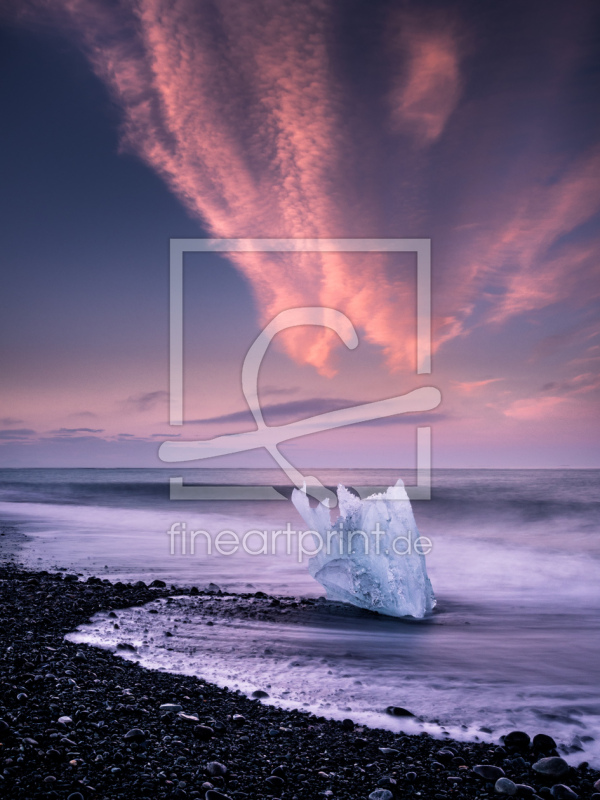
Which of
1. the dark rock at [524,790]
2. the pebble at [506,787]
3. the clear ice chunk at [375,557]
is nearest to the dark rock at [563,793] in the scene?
the dark rock at [524,790]

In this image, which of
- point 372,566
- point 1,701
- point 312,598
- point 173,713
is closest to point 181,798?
point 173,713

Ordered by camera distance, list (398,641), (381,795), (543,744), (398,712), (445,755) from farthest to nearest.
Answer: (398,641) < (398,712) < (543,744) < (445,755) < (381,795)

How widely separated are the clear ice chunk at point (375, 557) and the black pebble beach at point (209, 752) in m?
3.45

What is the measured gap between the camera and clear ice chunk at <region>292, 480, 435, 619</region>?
7.72 m

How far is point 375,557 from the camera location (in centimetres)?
780

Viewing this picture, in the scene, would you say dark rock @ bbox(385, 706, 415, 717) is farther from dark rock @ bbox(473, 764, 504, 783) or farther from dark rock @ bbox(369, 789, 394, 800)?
dark rock @ bbox(369, 789, 394, 800)

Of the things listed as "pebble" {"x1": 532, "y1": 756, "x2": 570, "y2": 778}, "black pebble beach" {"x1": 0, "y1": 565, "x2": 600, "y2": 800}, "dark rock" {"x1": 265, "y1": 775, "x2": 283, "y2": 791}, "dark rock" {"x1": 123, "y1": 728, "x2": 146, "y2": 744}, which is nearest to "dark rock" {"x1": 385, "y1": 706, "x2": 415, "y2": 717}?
"black pebble beach" {"x1": 0, "y1": 565, "x2": 600, "y2": 800}

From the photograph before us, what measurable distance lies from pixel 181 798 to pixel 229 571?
332 inches

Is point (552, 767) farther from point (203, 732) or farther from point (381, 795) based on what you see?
point (203, 732)

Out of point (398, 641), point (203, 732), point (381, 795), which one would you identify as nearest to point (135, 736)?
point (203, 732)

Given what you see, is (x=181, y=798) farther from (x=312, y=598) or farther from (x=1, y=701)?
(x=312, y=598)

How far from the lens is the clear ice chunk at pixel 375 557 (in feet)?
25.3

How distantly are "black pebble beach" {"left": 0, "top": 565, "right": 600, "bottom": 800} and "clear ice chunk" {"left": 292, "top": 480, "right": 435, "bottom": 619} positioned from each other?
11.3ft

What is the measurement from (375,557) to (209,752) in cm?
464
